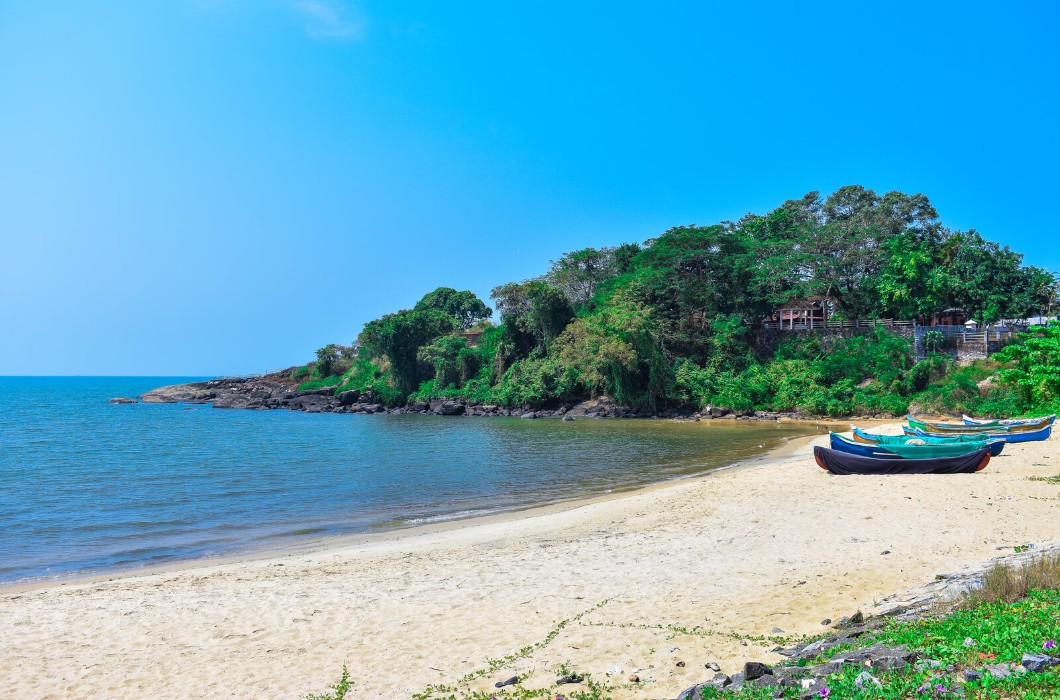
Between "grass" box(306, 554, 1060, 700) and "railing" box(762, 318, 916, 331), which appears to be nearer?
"grass" box(306, 554, 1060, 700)

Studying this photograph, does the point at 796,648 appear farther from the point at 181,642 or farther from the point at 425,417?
the point at 425,417

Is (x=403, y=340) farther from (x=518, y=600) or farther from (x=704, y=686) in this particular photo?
(x=704, y=686)

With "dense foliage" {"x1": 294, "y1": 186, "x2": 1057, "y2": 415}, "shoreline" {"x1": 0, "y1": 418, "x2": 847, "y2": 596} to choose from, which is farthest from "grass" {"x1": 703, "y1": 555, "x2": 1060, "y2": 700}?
"dense foliage" {"x1": 294, "y1": 186, "x2": 1057, "y2": 415}

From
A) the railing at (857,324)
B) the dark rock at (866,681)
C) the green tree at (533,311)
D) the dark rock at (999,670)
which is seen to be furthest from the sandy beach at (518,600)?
the green tree at (533,311)

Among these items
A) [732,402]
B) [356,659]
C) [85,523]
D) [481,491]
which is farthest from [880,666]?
[732,402]

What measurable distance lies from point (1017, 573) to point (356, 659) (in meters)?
7.21

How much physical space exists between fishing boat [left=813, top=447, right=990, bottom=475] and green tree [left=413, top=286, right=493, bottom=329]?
78.8m

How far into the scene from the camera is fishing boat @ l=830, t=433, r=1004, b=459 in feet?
55.1

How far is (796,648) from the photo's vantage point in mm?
5957

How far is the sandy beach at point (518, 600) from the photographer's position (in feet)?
21.7

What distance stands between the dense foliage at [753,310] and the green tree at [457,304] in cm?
3123

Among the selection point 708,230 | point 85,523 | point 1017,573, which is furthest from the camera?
point 708,230

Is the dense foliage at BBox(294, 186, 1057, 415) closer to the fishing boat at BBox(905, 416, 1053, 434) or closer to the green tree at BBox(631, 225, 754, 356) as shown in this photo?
the green tree at BBox(631, 225, 754, 356)

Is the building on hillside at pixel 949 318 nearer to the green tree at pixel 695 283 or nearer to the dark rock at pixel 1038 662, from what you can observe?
the green tree at pixel 695 283
